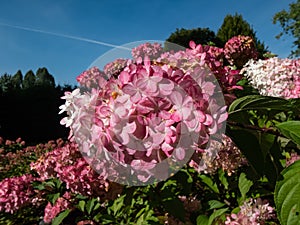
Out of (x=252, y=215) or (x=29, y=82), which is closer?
(x=252, y=215)

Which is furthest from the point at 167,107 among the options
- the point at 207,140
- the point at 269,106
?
the point at 269,106

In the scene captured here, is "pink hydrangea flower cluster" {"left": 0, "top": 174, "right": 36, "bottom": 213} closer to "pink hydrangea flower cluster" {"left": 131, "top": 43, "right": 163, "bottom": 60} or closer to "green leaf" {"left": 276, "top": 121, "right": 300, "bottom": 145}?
"pink hydrangea flower cluster" {"left": 131, "top": 43, "right": 163, "bottom": 60}

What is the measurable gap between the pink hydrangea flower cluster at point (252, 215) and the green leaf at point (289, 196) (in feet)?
2.03

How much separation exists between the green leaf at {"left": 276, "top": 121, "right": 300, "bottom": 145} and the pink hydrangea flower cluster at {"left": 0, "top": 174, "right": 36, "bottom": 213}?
2170 mm

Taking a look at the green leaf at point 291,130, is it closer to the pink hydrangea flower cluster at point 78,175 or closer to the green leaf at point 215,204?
the pink hydrangea flower cluster at point 78,175

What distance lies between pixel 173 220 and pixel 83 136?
2.62ft

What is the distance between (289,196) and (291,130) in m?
0.12

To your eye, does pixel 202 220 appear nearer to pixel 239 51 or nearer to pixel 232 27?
pixel 239 51

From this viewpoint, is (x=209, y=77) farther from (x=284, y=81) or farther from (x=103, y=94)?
(x=284, y=81)

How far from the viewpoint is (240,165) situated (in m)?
1.39

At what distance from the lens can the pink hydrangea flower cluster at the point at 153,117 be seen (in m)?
0.60

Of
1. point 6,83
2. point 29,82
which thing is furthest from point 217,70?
point 29,82

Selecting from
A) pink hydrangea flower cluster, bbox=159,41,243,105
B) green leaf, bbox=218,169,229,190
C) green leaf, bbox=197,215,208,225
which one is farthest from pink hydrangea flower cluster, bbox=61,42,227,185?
green leaf, bbox=218,169,229,190

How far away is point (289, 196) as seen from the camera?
656 millimetres
